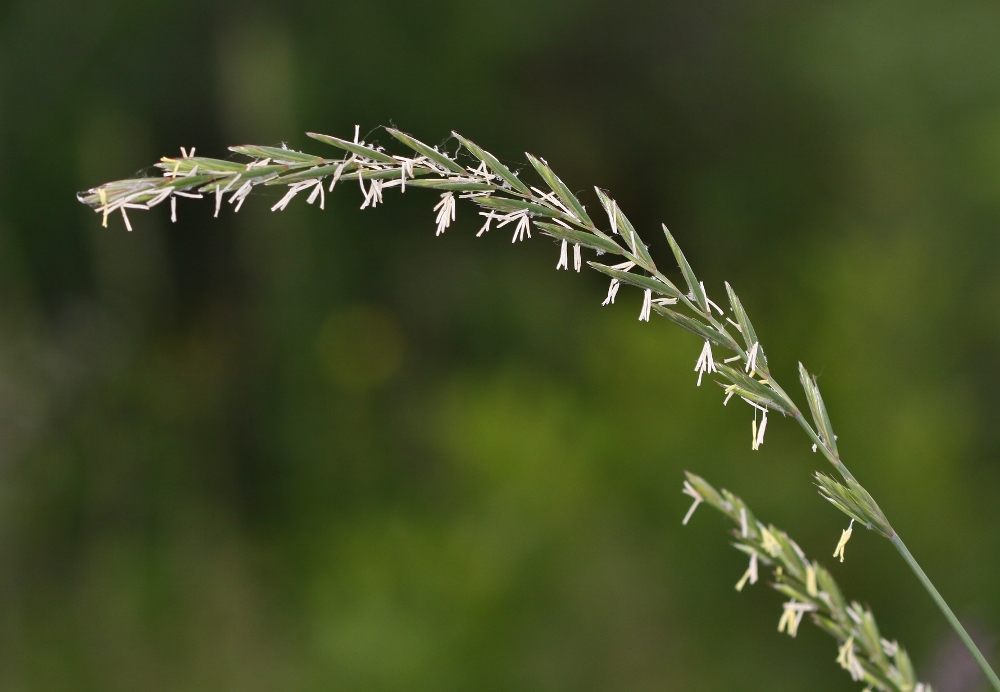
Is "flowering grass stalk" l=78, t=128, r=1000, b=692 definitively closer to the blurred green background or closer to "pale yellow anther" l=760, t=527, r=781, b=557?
"pale yellow anther" l=760, t=527, r=781, b=557

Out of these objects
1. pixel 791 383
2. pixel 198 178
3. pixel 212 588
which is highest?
pixel 198 178

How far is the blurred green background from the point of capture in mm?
2049

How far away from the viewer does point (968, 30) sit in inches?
104

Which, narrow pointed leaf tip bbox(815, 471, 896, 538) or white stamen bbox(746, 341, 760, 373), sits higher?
white stamen bbox(746, 341, 760, 373)

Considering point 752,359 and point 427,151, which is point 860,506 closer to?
point 752,359

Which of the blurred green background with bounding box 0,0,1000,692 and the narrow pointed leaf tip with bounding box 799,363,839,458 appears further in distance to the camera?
the blurred green background with bounding box 0,0,1000,692

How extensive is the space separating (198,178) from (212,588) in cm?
230

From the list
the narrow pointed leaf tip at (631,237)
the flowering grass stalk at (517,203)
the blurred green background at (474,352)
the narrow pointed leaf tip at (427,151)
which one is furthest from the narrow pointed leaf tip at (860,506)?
the blurred green background at (474,352)

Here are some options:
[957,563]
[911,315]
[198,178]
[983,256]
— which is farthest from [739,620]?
[198,178]

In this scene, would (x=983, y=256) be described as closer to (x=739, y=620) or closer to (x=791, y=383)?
(x=791, y=383)

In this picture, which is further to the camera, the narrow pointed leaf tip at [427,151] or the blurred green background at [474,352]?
the blurred green background at [474,352]

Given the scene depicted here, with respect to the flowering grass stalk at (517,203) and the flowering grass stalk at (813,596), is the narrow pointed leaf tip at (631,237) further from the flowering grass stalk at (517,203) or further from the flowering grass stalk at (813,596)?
the flowering grass stalk at (813,596)

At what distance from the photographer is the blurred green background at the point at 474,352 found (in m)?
2.05

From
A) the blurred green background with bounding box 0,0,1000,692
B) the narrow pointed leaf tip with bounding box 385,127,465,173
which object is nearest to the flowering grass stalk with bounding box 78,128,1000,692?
the narrow pointed leaf tip with bounding box 385,127,465,173
